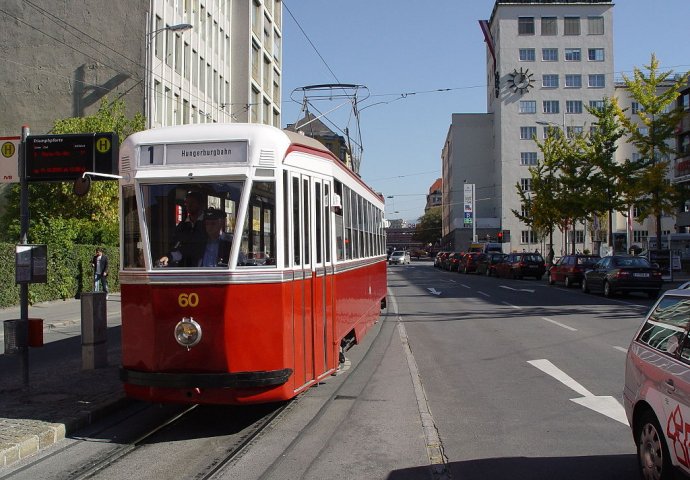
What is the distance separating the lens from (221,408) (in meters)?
7.79

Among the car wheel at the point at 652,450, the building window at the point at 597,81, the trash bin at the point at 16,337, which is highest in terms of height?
the building window at the point at 597,81

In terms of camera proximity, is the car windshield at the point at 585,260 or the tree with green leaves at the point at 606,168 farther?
the tree with green leaves at the point at 606,168

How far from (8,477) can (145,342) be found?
157 cm

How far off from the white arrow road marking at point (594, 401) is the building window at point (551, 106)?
241 ft

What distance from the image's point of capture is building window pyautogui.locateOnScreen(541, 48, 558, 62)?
7825 centimetres

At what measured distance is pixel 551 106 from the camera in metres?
78.7

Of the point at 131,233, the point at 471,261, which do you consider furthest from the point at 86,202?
the point at 471,261

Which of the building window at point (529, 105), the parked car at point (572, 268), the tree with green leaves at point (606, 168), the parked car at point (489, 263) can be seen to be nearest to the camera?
the parked car at point (572, 268)

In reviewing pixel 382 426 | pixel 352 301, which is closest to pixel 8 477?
pixel 382 426

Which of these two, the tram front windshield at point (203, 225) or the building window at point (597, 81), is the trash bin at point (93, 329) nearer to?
the tram front windshield at point (203, 225)

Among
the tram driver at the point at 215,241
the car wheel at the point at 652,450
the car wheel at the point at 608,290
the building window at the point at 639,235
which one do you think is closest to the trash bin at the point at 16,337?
the tram driver at the point at 215,241

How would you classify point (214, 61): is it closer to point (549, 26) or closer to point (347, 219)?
point (347, 219)

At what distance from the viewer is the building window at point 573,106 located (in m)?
78.4

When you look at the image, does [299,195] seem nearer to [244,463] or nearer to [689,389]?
[244,463]
